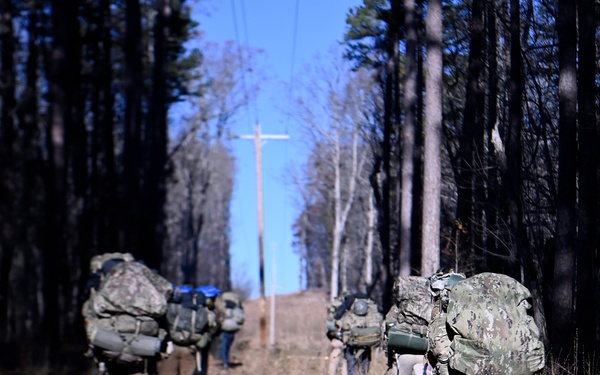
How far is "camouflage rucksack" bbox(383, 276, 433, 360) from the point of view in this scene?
12320 mm

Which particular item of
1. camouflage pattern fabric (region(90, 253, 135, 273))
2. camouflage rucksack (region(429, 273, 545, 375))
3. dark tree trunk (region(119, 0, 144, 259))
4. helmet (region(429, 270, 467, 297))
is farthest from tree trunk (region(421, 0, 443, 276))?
dark tree trunk (region(119, 0, 144, 259))

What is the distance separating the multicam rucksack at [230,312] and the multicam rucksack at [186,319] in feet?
25.8

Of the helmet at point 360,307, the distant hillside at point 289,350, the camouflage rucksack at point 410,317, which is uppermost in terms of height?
the camouflage rucksack at point 410,317

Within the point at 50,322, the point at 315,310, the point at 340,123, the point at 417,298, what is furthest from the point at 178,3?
the point at 417,298

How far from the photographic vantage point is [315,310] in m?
69.9

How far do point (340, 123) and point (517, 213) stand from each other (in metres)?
28.1

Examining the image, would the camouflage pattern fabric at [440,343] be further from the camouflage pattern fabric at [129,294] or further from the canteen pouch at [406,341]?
the camouflage pattern fabric at [129,294]

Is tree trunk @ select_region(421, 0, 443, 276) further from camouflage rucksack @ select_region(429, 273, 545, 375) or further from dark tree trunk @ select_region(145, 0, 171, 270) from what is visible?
dark tree trunk @ select_region(145, 0, 171, 270)

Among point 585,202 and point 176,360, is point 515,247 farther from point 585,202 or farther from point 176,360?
point 176,360

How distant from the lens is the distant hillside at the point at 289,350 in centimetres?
2358

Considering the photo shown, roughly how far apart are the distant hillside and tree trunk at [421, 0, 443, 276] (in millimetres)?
2863

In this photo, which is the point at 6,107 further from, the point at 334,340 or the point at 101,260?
the point at 101,260

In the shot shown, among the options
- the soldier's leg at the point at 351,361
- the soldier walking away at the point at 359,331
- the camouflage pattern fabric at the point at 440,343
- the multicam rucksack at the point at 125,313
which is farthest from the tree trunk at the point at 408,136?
the camouflage pattern fabric at the point at 440,343

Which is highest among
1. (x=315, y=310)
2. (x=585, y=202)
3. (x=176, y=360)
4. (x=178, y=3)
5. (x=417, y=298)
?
(x=178, y=3)
